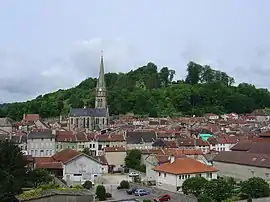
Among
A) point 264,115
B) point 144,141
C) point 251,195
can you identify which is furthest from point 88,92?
point 251,195

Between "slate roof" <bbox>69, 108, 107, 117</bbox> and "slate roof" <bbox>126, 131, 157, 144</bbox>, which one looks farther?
"slate roof" <bbox>69, 108, 107, 117</bbox>

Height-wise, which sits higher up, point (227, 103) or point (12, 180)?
point (227, 103)

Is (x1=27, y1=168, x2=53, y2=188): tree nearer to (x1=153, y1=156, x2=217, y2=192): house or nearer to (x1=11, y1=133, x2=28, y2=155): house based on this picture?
(x1=153, y1=156, x2=217, y2=192): house

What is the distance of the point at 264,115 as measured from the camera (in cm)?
10344

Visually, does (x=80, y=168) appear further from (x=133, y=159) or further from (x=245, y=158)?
(x=245, y=158)

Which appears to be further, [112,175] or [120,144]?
[120,144]

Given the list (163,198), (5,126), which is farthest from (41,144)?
(163,198)

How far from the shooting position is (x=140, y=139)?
59.2m

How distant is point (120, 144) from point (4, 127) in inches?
953

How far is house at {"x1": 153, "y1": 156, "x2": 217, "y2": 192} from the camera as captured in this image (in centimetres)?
3668

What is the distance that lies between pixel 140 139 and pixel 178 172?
22870 mm

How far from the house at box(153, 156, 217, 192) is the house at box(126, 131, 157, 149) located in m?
18.9

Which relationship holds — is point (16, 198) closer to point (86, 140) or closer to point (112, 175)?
point (112, 175)

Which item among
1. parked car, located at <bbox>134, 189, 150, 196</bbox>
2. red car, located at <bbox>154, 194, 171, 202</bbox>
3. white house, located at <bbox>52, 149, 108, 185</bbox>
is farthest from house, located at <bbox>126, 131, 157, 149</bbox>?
red car, located at <bbox>154, 194, 171, 202</bbox>
